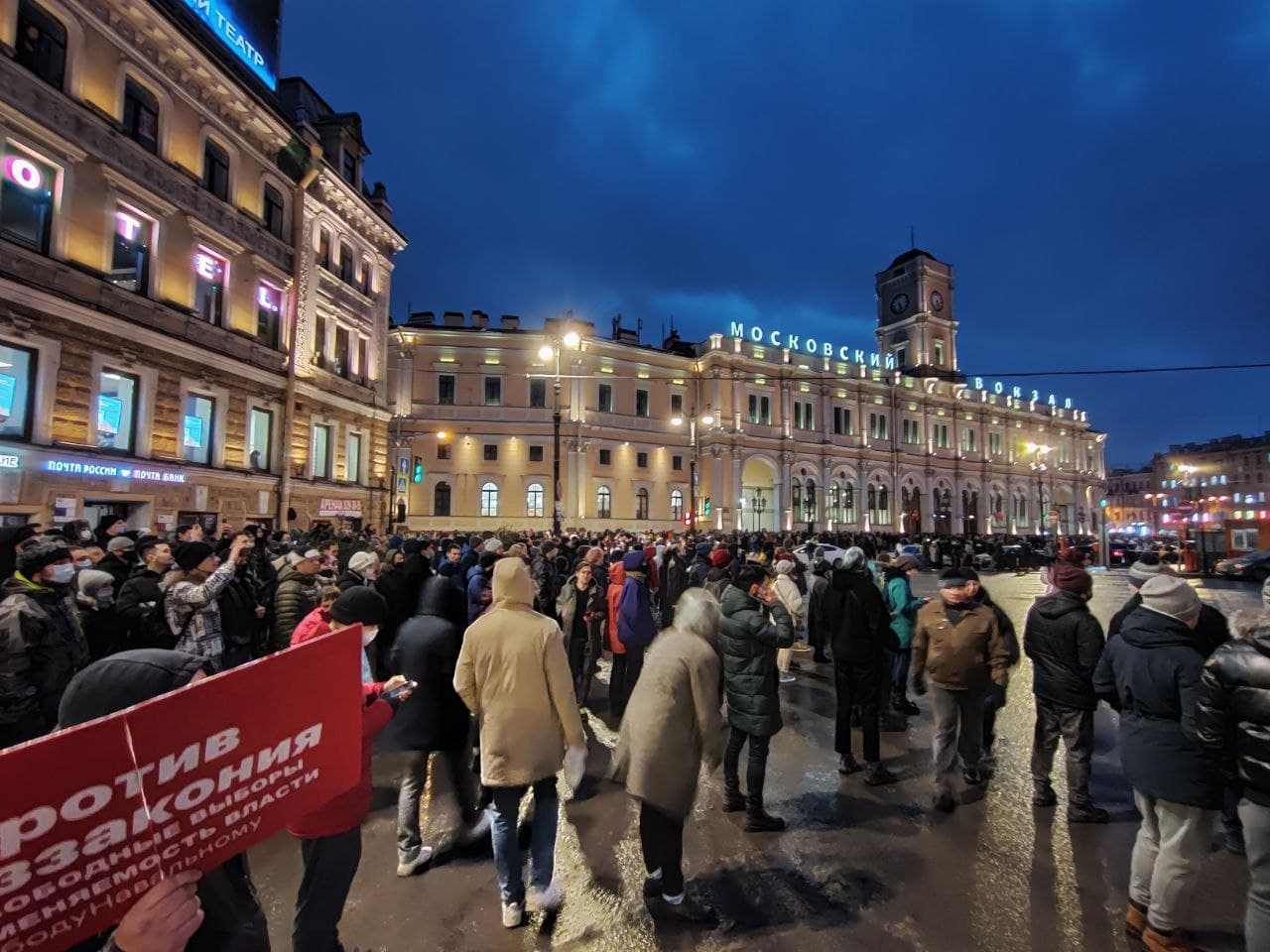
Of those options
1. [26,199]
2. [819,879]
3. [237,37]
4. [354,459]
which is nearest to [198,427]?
[26,199]

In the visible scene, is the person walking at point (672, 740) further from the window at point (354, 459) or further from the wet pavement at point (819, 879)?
the window at point (354, 459)

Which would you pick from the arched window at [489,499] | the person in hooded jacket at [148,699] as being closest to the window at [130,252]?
the person in hooded jacket at [148,699]

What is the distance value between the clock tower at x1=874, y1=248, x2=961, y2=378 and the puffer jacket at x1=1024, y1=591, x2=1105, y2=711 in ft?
197

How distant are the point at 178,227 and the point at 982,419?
6388 centimetres

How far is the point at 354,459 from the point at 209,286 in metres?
7.74

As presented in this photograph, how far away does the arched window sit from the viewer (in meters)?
38.3

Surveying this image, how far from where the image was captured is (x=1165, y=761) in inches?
126

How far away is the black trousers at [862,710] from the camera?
537 cm

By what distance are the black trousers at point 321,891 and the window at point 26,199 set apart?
14.6 m

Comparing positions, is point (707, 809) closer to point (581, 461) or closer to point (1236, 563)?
point (1236, 563)

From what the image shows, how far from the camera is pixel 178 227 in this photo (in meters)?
15.5

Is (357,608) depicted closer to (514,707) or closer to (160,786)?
(514,707)

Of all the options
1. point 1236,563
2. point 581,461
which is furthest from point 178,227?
point 1236,563

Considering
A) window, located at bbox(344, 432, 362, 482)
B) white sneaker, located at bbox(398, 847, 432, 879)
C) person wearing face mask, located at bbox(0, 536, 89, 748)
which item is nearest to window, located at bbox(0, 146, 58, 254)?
window, located at bbox(344, 432, 362, 482)
